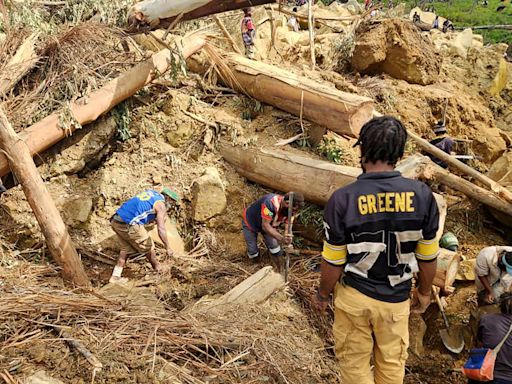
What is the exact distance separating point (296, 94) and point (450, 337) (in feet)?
11.3

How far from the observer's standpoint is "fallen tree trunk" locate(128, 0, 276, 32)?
456 cm

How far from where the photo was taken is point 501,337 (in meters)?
3.39

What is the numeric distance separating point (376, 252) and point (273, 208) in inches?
91.7

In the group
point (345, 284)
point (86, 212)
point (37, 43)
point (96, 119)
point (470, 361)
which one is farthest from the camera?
point (37, 43)

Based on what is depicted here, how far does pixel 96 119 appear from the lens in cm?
564

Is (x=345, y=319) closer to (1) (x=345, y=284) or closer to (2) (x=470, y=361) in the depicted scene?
(1) (x=345, y=284)

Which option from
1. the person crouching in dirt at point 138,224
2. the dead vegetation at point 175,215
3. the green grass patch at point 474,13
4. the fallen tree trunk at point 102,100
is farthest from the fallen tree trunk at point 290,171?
the green grass patch at point 474,13

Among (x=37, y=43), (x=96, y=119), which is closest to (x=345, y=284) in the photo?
(x=96, y=119)

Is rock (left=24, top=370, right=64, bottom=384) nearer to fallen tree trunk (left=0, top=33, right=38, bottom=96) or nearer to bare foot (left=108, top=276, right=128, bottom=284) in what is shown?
bare foot (left=108, top=276, right=128, bottom=284)

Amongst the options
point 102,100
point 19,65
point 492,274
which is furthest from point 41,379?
point 19,65

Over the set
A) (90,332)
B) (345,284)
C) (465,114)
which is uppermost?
(345,284)

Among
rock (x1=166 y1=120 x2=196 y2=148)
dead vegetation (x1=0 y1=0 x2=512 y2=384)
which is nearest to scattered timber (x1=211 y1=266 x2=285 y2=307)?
dead vegetation (x1=0 y1=0 x2=512 y2=384)

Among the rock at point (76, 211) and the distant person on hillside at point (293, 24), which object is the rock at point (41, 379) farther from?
the distant person on hillside at point (293, 24)

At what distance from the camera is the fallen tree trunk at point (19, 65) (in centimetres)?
544
